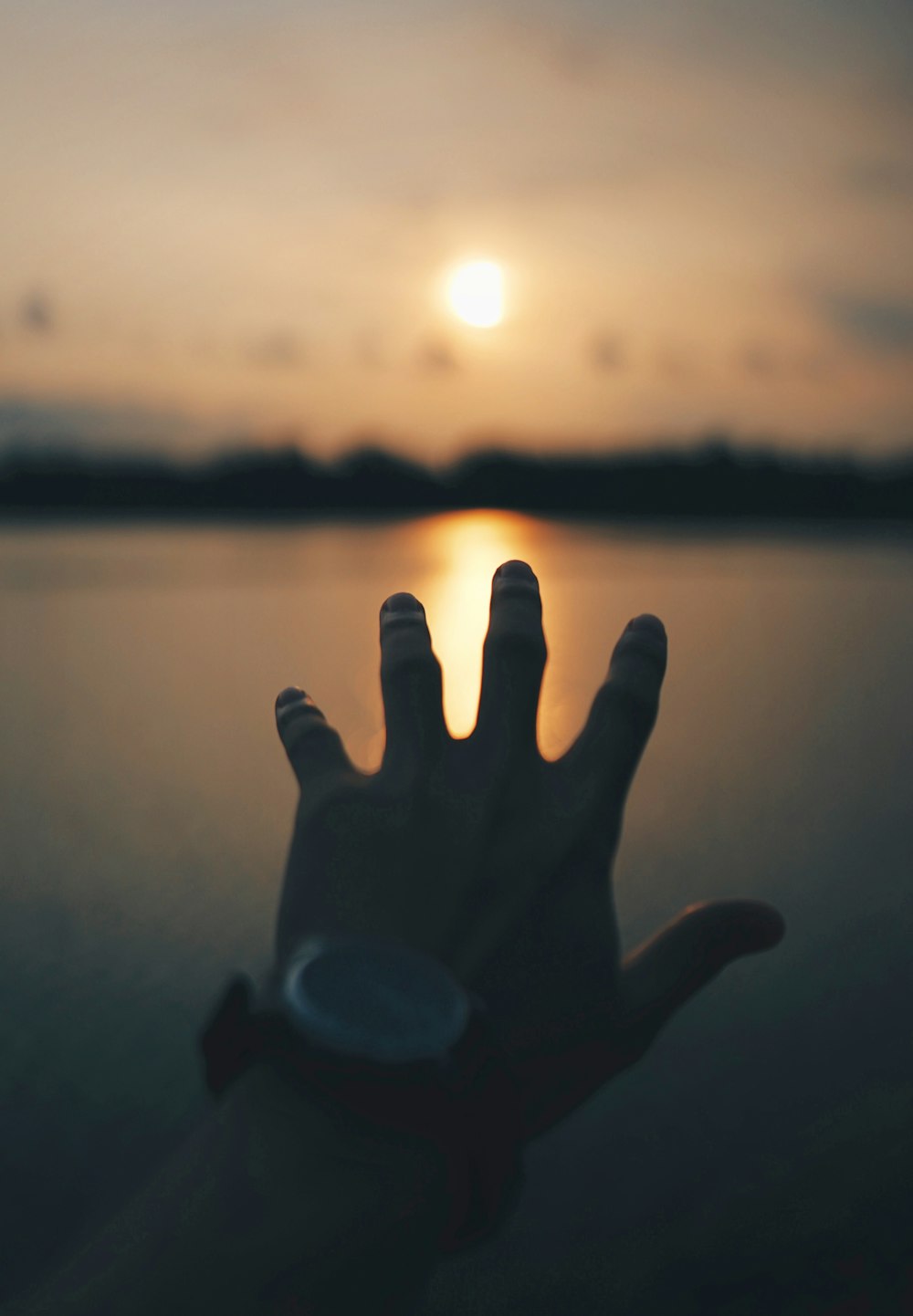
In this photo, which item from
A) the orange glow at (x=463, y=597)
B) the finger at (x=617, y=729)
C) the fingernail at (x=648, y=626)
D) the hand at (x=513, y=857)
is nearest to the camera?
the hand at (x=513, y=857)

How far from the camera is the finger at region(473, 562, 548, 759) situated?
143 cm

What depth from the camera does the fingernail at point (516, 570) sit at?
5.07 ft

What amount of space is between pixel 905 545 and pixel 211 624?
9.80 meters

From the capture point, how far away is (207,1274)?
94cm

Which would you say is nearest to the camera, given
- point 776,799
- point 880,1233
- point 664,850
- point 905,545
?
point 880,1233

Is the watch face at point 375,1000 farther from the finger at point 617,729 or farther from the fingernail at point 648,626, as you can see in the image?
the fingernail at point 648,626

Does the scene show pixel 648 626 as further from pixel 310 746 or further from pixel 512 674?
pixel 310 746

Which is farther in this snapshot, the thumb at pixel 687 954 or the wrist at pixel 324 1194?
the thumb at pixel 687 954

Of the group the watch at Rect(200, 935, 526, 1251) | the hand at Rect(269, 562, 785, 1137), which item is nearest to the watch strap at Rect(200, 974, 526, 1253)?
the watch at Rect(200, 935, 526, 1251)

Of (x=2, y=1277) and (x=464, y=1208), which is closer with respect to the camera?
(x=464, y=1208)

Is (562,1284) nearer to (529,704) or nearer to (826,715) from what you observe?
(529,704)

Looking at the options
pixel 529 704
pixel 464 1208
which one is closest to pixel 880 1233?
pixel 464 1208

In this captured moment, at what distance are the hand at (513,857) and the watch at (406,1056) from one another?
144mm

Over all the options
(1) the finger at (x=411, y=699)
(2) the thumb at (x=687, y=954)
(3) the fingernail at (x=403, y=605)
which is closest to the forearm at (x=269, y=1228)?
(2) the thumb at (x=687, y=954)
